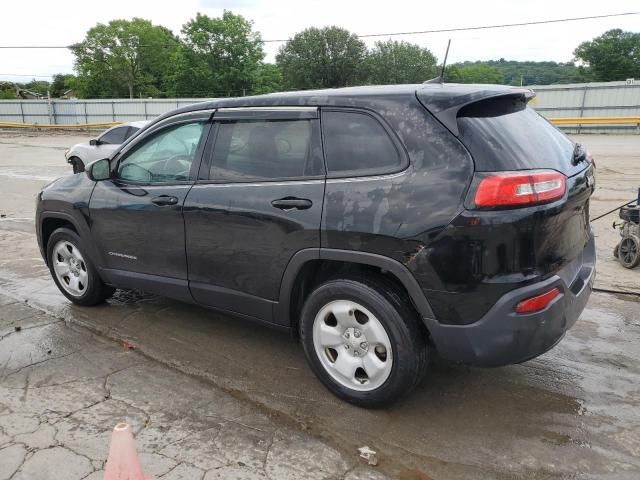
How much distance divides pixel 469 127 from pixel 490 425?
1668 millimetres

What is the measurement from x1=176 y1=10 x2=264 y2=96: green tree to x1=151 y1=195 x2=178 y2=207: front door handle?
218 ft

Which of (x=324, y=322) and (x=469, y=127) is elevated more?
(x=469, y=127)

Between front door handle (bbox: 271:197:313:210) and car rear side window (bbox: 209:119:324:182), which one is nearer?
front door handle (bbox: 271:197:313:210)

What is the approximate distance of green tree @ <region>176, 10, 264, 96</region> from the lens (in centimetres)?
6825

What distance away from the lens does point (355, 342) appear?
3195 mm

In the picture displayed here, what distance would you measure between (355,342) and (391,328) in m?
0.30

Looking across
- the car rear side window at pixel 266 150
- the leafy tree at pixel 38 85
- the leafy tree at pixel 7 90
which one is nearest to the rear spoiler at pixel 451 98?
the car rear side window at pixel 266 150

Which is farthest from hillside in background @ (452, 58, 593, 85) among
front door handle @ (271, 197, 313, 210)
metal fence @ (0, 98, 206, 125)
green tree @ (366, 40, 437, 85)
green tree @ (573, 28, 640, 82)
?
front door handle @ (271, 197, 313, 210)

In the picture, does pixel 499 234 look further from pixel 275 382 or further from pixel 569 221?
pixel 275 382

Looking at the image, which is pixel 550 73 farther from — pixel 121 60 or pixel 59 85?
pixel 59 85

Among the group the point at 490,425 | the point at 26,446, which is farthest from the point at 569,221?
the point at 26,446

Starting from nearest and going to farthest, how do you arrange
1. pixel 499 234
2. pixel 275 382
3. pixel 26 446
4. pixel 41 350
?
pixel 499 234
pixel 26 446
pixel 275 382
pixel 41 350

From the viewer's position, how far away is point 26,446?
2.97 m

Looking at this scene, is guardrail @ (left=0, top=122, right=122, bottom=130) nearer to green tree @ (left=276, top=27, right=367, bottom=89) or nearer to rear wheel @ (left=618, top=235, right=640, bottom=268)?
rear wheel @ (left=618, top=235, right=640, bottom=268)
